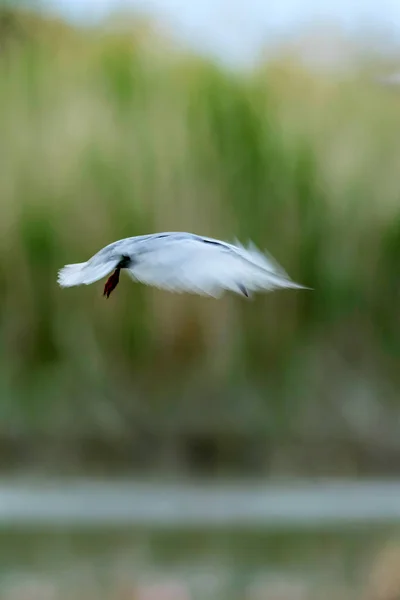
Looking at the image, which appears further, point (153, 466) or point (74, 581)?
point (153, 466)

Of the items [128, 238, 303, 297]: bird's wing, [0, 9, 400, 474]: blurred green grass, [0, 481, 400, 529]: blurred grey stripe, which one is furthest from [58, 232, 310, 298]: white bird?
[0, 481, 400, 529]: blurred grey stripe

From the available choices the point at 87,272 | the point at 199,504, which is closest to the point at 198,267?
the point at 87,272

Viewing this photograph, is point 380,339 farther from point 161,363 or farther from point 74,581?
point 74,581

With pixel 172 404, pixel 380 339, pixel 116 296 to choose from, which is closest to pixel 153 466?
pixel 172 404

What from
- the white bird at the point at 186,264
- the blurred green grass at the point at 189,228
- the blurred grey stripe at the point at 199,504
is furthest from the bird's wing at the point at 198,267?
the blurred grey stripe at the point at 199,504

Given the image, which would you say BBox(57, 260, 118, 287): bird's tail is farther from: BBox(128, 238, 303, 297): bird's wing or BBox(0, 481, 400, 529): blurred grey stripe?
BBox(0, 481, 400, 529): blurred grey stripe

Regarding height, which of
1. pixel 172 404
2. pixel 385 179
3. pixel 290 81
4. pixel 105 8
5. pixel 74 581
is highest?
pixel 105 8
